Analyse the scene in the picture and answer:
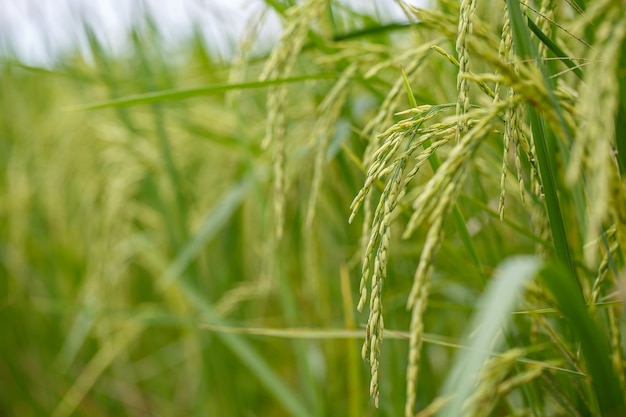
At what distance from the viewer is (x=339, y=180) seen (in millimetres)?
1435

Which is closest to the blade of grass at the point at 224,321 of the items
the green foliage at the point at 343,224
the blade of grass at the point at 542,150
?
the green foliage at the point at 343,224

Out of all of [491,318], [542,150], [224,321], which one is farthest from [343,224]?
[491,318]

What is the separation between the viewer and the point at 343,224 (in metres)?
1.44

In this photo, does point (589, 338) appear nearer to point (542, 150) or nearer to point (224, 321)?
point (542, 150)

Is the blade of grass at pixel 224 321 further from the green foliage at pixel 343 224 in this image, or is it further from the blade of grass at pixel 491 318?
the blade of grass at pixel 491 318

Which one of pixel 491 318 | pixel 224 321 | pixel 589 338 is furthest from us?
pixel 224 321

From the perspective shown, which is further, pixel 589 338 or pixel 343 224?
pixel 343 224

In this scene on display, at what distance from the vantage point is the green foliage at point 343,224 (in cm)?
58

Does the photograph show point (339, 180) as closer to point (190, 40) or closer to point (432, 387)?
point (432, 387)

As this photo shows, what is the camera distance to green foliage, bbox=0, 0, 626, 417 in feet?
1.91

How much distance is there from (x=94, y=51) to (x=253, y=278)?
2.66ft

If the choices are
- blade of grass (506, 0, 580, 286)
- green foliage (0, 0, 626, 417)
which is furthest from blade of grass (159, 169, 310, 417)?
blade of grass (506, 0, 580, 286)

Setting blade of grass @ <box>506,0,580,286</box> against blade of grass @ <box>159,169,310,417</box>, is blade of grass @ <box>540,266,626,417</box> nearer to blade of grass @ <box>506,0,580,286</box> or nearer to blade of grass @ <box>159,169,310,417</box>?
blade of grass @ <box>506,0,580,286</box>

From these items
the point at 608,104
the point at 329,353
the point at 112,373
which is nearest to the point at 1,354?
the point at 112,373
